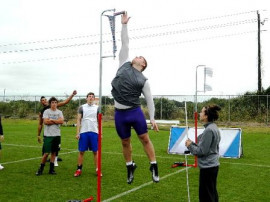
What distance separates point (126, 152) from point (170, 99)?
2522 cm

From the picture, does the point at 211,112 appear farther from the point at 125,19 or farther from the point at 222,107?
the point at 222,107

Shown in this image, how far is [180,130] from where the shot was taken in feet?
46.4

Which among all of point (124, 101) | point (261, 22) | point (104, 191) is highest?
point (261, 22)

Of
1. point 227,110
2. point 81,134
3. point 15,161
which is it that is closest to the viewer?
point 81,134

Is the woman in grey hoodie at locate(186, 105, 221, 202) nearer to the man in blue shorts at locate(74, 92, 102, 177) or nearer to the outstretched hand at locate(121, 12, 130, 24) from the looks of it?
the outstretched hand at locate(121, 12, 130, 24)

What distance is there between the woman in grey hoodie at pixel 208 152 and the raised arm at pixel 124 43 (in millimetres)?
1529

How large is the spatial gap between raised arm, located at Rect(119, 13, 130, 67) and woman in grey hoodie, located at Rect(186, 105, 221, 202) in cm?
153

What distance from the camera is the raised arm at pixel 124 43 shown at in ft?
19.2

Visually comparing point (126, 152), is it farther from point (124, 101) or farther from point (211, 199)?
point (211, 199)

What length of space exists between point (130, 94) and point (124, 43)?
843mm

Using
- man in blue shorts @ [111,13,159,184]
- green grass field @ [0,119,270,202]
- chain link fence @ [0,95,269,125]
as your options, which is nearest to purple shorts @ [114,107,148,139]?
man in blue shorts @ [111,13,159,184]

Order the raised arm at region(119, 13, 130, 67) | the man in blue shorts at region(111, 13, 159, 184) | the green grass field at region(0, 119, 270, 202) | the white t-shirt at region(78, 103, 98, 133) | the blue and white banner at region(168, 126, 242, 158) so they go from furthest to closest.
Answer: the blue and white banner at region(168, 126, 242, 158) → the white t-shirt at region(78, 103, 98, 133) → the green grass field at region(0, 119, 270, 202) → the raised arm at region(119, 13, 130, 67) → the man in blue shorts at region(111, 13, 159, 184)

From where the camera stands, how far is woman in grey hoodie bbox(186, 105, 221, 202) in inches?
222

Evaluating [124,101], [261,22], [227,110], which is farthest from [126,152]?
[261,22]
